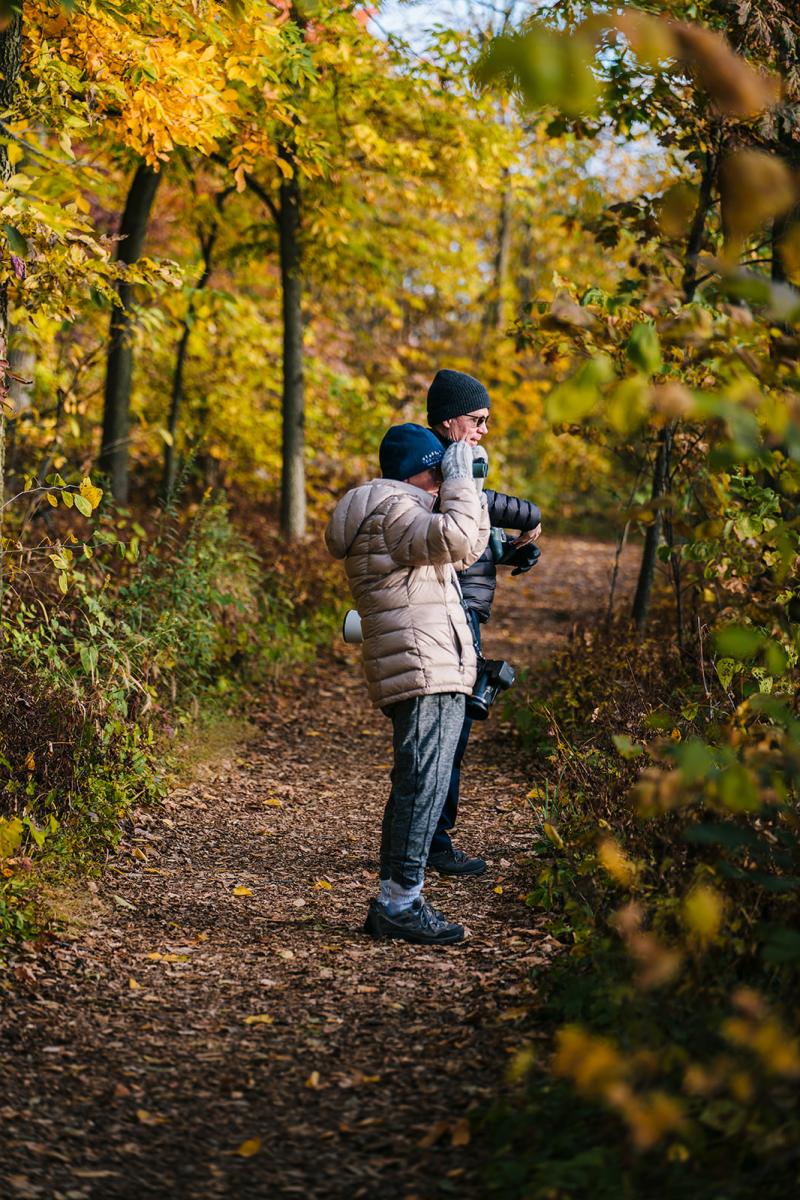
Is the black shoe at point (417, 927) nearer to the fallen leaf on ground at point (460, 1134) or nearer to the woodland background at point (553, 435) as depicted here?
the woodland background at point (553, 435)

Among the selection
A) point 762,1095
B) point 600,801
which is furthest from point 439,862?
point 762,1095

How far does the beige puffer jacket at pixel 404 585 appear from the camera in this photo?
4.03 metres

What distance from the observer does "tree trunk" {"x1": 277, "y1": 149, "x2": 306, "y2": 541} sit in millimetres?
10812

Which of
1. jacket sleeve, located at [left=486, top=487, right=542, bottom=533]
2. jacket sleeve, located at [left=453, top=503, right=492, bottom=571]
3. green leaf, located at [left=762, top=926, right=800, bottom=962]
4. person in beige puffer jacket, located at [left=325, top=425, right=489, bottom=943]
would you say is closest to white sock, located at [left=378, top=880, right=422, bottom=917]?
person in beige puffer jacket, located at [left=325, top=425, right=489, bottom=943]

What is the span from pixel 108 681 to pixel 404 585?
85.6 inches

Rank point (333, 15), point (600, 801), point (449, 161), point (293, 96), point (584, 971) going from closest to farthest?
point (584, 971) < point (600, 801) < point (333, 15) < point (293, 96) < point (449, 161)

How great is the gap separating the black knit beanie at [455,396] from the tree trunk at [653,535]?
2.19 meters

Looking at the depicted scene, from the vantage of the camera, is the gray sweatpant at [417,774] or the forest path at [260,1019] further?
the gray sweatpant at [417,774]

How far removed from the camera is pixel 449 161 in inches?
398

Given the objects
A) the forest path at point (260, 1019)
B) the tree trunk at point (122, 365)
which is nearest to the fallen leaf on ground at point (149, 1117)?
the forest path at point (260, 1019)

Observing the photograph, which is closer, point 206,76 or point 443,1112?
point 443,1112

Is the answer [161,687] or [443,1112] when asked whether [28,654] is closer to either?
[161,687]

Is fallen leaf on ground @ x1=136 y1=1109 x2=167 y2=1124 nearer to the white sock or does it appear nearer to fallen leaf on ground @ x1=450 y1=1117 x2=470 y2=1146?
fallen leaf on ground @ x1=450 y1=1117 x2=470 y2=1146

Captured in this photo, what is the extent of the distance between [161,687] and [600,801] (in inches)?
122
